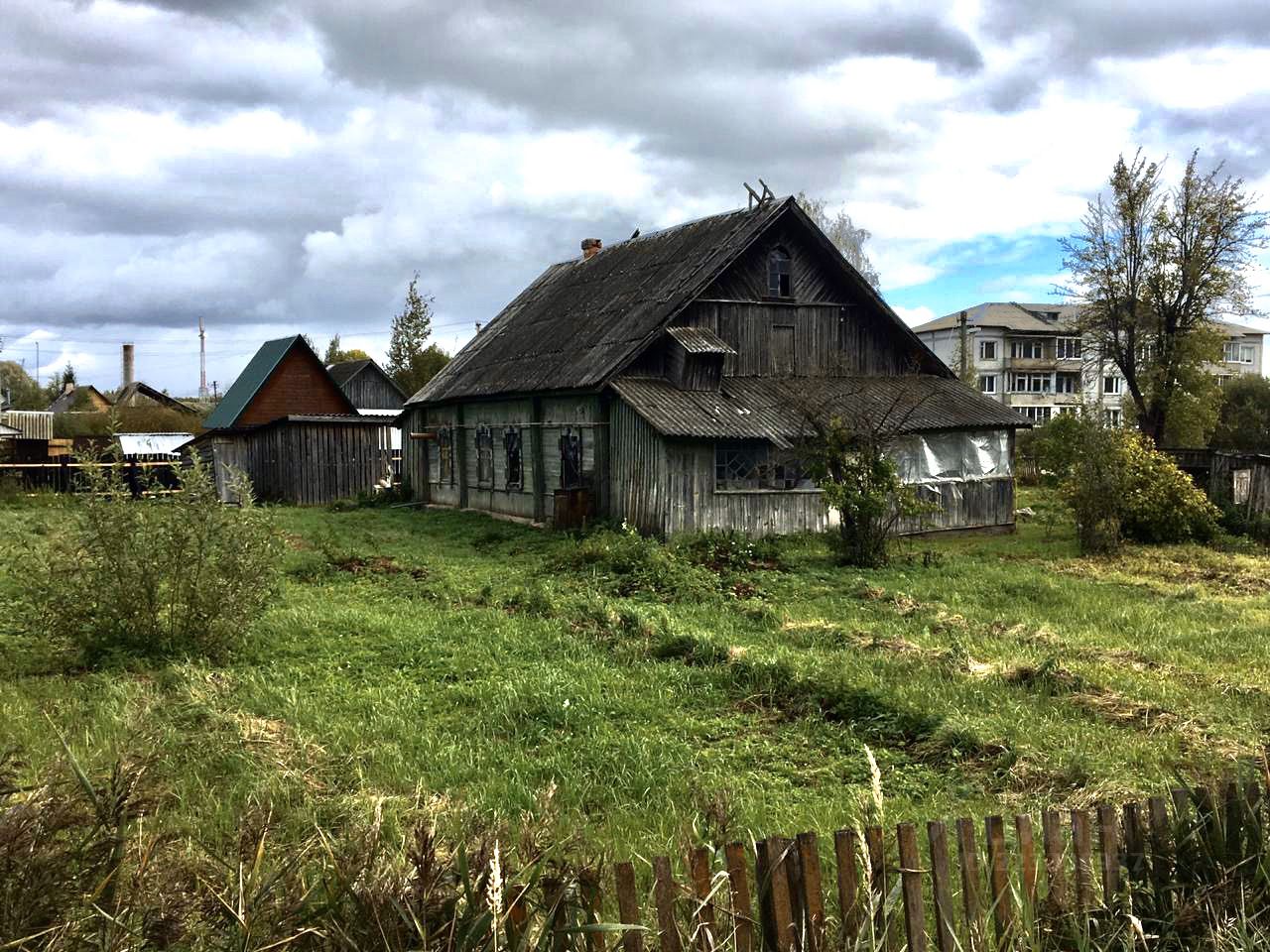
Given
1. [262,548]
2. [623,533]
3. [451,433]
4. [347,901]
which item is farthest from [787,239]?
[347,901]

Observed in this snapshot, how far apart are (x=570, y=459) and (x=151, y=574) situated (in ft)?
44.4

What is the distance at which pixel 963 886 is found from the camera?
12.0 feet

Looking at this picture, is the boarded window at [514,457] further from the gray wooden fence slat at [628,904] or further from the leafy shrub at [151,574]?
the gray wooden fence slat at [628,904]

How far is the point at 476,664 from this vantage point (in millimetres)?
9469

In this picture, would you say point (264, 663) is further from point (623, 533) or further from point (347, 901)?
point (623, 533)

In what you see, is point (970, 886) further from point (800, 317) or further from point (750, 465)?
point (800, 317)

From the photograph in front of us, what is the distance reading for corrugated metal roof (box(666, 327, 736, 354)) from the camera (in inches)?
832

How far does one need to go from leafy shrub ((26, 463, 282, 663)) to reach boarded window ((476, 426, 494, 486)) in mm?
16076

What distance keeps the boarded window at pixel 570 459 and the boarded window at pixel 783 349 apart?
4.81m

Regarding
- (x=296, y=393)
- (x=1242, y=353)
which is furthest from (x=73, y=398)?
(x=1242, y=353)

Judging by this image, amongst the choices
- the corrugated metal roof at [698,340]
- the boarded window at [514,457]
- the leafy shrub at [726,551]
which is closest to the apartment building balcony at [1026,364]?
the boarded window at [514,457]

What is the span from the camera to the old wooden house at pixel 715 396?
2006cm

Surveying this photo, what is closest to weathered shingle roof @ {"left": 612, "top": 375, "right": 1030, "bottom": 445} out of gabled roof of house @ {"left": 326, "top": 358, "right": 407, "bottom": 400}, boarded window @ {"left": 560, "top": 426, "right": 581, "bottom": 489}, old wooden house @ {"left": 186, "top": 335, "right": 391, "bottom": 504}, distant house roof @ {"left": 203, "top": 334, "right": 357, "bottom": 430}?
boarded window @ {"left": 560, "top": 426, "right": 581, "bottom": 489}

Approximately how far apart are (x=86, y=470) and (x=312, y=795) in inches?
188
